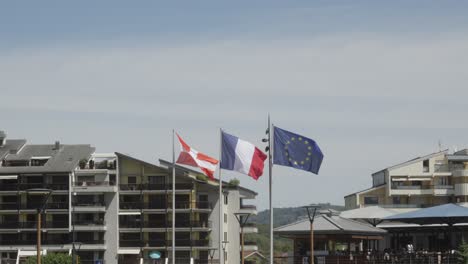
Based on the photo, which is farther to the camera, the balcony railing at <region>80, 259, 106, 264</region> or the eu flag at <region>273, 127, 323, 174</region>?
the balcony railing at <region>80, 259, 106, 264</region>

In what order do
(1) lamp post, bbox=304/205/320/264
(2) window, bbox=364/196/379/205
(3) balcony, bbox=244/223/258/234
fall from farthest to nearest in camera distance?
(2) window, bbox=364/196/379/205 < (3) balcony, bbox=244/223/258/234 < (1) lamp post, bbox=304/205/320/264

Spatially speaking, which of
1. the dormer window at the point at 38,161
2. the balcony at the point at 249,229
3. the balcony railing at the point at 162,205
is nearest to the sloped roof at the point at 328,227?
the balcony railing at the point at 162,205

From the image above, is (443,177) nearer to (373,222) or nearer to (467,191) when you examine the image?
(467,191)

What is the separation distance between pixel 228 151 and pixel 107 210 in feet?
198

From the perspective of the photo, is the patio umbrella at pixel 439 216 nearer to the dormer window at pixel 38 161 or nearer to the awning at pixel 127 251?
the awning at pixel 127 251

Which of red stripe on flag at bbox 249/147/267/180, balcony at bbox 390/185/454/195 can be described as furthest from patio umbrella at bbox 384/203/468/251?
balcony at bbox 390/185/454/195

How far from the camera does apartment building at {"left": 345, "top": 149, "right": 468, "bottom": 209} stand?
418ft

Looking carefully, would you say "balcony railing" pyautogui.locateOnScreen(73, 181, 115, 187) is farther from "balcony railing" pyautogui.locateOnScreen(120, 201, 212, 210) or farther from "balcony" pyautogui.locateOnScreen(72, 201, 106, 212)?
"balcony railing" pyautogui.locateOnScreen(120, 201, 212, 210)

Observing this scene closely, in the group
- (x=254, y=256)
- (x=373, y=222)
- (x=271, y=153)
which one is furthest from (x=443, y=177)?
(x=271, y=153)

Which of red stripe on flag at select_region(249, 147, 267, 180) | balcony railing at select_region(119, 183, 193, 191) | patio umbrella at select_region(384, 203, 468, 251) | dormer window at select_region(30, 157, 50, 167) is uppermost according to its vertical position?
dormer window at select_region(30, 157, 50, 167)

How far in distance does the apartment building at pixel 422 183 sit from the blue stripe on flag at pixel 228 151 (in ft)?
244

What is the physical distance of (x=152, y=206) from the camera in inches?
4434

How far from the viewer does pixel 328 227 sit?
2306 inches

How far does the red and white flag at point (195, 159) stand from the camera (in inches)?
2414
